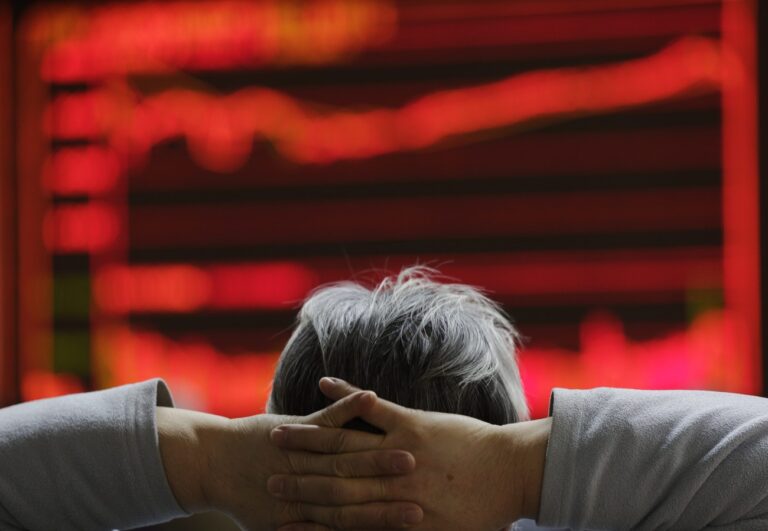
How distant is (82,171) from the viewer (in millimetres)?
1955

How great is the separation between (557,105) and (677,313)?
504 millimetres

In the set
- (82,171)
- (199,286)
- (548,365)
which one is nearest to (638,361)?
(548,365)

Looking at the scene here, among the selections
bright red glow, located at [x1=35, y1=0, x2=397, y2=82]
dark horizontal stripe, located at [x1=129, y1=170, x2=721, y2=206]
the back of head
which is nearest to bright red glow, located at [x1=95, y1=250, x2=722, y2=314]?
dark horizontal stripe, located at [x1=129, y1=170, x2=721, y2=206]

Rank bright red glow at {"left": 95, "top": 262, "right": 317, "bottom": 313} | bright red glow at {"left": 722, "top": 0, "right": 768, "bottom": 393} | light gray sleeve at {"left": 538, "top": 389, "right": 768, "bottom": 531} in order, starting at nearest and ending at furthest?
1. light gray sleeve at {"left": 538, "top": 389, "right": 768, "bottom": 531}
2. bright red glow at {"left": 722, "top": 0, "right": 768, "bottom": 393}
3. bright red glow at {"left": 95, "top": 262, "right": 317, "bottom": 313}

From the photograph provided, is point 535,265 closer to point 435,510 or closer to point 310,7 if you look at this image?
point 310,7

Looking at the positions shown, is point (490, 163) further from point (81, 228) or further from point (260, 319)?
point (81, 228)

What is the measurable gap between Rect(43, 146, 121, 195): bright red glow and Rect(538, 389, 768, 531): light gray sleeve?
1.54 metres

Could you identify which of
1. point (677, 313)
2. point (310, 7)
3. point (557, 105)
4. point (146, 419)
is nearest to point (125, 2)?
point (310, 7)

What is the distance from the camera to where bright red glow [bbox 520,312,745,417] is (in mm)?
1783

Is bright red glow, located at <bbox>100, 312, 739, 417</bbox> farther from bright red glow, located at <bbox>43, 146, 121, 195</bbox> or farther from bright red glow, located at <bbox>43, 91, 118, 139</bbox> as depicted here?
bright red glow, located at <bbox>43, 91, 118, 139</bbox>

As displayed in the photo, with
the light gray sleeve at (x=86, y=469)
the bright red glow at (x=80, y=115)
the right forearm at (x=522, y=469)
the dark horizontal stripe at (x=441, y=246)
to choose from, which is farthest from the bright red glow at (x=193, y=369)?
the right forearm at (x=522, y=469)

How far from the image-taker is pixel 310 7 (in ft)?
6.29

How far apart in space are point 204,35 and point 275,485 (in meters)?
1.50

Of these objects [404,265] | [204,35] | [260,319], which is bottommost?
[260,319]
